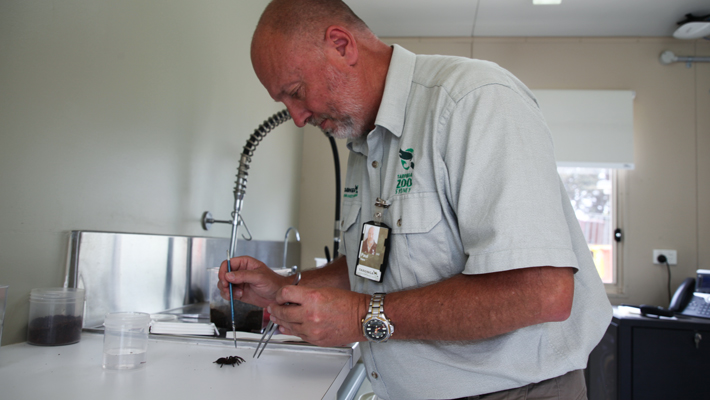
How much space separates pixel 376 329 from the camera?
0.81 metres

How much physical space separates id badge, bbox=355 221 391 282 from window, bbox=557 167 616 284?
9.70ft

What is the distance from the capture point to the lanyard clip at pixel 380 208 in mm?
967

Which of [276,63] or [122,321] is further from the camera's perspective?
[276,63]

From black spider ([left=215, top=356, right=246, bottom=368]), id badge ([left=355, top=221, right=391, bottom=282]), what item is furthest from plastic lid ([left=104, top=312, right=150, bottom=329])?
id badge ([left=355, top=221, right=391, bottom=282])

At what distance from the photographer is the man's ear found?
1.01 m

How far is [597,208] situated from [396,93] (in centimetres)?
307

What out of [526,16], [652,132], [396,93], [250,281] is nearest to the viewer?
[396,93]

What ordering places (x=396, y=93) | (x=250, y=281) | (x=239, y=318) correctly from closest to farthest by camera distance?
(x=396, y=93) < (x=250, y=281) < (x=239, y=318)

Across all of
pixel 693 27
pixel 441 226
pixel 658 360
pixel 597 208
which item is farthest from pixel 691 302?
pixel 441 226

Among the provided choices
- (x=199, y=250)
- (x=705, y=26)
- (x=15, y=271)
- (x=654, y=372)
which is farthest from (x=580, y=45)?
(x=15, y=271)

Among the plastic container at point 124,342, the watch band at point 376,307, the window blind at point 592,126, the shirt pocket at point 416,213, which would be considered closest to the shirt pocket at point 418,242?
the shirt pocket at point 416,213

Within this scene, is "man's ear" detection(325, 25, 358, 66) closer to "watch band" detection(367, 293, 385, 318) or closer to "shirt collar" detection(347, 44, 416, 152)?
"shirt collar" detection(347, 44, 416, 152)

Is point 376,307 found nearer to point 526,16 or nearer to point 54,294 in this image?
point 54,294

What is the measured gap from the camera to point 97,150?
1255mm
